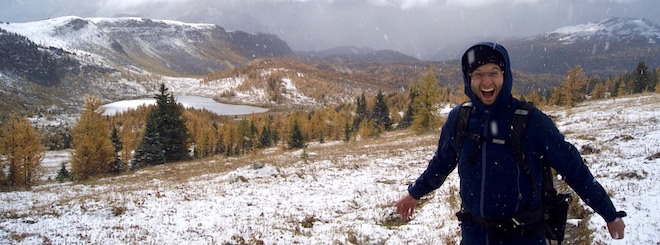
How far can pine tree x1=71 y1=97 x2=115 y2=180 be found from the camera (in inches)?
1489

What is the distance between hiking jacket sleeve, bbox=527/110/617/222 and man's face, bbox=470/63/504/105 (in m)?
0.39

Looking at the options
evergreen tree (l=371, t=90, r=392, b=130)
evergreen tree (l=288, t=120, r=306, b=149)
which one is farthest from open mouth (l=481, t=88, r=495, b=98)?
evergreen tree (l=371, t=90, r=392, b=130)

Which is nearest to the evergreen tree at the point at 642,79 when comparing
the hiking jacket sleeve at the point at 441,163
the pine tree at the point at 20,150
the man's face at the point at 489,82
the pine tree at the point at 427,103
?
the pine tree at the point at 427,103

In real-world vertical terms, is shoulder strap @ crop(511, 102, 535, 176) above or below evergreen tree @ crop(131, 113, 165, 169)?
above

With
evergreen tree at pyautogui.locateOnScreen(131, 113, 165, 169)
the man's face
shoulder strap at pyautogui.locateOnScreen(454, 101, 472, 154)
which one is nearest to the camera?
the man's face

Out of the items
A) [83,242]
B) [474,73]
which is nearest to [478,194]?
[474,73]

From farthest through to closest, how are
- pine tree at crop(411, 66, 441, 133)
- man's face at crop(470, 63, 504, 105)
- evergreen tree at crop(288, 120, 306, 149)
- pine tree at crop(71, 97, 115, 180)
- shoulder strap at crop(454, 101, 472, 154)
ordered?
1. evergreen tree at crop(288, 120, 306, 149)
2. pine tree at crop(411, 66, 441, 133)
3. pine tree at crop(71, 97, 115, 180)
4. shoulder strap at crop(454, 101, 472, 154)
5. man's face at crop(470, 63, 504, 105)

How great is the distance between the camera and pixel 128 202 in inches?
597

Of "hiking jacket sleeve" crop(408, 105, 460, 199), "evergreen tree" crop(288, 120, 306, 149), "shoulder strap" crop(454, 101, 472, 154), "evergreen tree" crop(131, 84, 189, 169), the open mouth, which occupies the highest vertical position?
the open mouth

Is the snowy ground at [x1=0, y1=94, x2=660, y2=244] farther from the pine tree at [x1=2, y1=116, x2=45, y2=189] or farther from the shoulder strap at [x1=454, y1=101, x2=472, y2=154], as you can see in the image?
the pine tree at [x1=2, y1=116, x2=45, y2=189]

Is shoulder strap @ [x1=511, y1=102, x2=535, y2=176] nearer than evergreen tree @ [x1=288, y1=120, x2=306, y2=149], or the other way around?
shoulder strap @ [x1=511, y1=102, x2=535, y2=176]

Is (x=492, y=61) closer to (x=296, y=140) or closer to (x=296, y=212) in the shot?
(x=296, y=212)

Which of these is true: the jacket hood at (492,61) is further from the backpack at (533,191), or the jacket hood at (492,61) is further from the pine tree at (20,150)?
the pine tree at (20,150)

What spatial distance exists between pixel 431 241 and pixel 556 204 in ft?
17.5
